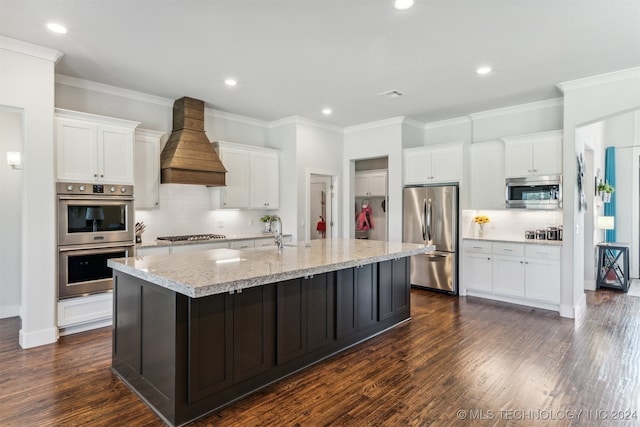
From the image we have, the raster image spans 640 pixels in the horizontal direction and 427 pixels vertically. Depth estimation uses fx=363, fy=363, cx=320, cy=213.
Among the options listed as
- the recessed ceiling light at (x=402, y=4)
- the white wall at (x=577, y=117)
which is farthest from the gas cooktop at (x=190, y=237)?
the white wall at (x=577, y=117)

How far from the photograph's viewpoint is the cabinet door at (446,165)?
571 centimetres

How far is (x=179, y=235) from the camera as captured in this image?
17.5 ft

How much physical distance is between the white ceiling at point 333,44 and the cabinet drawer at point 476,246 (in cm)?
210

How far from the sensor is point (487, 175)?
18.4ft

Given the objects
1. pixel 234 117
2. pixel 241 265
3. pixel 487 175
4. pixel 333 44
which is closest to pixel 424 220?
pixel 487 175

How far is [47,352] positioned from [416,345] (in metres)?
3.54

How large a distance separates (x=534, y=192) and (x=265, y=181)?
4.05m

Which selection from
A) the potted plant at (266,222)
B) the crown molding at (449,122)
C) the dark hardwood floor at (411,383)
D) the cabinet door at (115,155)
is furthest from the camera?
the potted plant at (266,222)

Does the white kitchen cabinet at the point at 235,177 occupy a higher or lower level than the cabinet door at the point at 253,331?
higher

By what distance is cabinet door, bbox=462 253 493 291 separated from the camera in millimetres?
5367

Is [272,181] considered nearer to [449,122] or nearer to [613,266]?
[449,122]

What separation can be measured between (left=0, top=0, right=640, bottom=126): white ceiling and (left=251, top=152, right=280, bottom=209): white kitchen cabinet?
1.31 meters

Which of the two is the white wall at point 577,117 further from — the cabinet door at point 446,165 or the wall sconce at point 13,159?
the wall sconce at point 13,159

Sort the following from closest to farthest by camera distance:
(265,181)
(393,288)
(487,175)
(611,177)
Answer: (393,288), (487,175), (265,181), (611,177)
